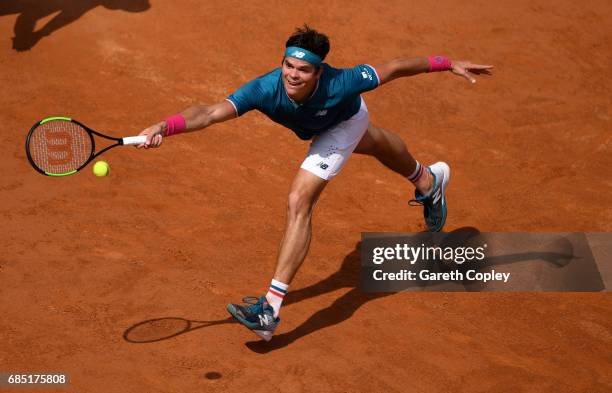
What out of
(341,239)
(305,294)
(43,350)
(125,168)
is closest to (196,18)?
(125,168)

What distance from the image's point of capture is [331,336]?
7.69 meters

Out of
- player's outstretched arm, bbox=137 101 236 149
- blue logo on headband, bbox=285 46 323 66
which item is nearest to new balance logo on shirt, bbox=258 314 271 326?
player's outstretched arm, bbox=137 101 236 149

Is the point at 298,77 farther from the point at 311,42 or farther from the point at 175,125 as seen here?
the point at 175,125

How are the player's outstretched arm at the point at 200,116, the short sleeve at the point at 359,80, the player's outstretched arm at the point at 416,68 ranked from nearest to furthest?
1. the player's outstretched arm at the point at 200,116
2. the short sleeve at the point at 359,80
3. the player's outstretched arm at the point at 416,68

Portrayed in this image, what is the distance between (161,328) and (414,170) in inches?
113

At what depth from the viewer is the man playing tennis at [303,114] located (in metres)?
7.38

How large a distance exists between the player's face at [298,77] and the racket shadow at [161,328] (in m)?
1.91

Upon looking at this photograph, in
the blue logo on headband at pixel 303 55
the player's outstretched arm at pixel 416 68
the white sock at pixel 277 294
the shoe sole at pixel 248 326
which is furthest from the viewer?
the player's outstretched arm at pixel 416 68

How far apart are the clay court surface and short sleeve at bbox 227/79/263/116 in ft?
5.43

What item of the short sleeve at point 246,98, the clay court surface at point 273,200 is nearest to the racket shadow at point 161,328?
the clay court surface at point 273,200

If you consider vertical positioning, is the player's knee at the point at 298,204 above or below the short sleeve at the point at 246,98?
below

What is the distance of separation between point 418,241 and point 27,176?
3956mm

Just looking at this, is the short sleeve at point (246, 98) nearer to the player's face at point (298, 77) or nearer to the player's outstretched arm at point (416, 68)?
the player's face at point (298, 77)

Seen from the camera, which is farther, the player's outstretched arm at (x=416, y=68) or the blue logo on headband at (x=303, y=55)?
the player's outstretched arm at (x=416, y=68)
